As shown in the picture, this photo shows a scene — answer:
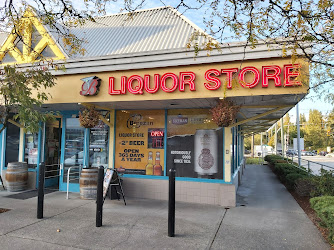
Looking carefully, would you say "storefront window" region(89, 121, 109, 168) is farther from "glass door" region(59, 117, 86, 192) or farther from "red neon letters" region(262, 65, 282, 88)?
"red neon letters" region(262, 65, 282, 88)

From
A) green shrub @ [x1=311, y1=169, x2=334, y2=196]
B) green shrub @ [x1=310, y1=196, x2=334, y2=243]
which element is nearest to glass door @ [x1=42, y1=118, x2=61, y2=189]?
green shrub @ [x1=310, y1=196, x2=334, y2=243]

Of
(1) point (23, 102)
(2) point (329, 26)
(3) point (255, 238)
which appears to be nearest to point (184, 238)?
(3) point (255, 238)

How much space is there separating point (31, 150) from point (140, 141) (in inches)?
176

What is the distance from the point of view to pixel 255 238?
4738mm

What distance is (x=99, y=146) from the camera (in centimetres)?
867

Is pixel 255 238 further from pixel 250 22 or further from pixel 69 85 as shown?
pixel 69 85

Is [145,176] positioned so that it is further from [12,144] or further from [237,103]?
[12,144]

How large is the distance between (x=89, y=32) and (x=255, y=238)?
11.4 m

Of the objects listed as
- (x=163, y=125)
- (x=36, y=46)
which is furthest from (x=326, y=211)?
(x=36, y=46)

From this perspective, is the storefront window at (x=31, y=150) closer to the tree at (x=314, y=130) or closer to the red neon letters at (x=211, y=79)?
the red neon letters at (x=211, y=79)

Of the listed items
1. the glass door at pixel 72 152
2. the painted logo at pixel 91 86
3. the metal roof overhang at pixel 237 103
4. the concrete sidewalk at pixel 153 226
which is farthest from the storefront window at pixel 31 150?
the painted logo at pixel 91 86

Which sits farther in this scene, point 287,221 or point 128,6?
point 287,221

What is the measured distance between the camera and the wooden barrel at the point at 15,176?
336 inches

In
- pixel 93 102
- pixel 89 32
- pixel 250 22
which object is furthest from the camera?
pixel 89 32
